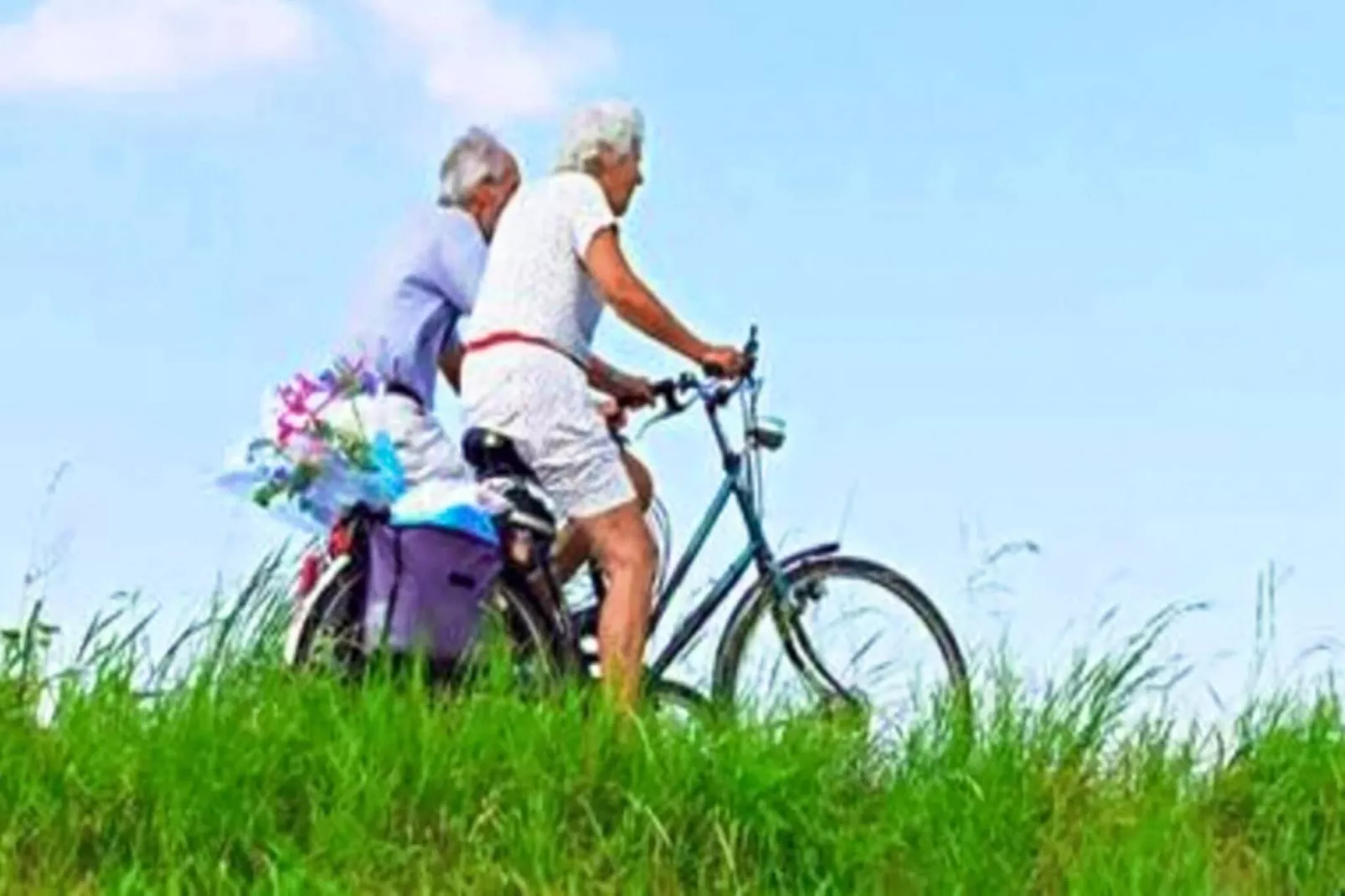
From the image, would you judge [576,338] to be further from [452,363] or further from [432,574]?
[452,363]

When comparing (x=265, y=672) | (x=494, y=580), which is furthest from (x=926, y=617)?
(x=265, y=672)

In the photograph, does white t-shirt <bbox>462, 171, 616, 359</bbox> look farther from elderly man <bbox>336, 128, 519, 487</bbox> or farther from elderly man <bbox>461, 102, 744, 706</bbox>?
elderly man <bbox>336, 128, 519, 487</bbox>

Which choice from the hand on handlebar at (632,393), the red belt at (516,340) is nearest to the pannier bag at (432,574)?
the red belt at (516,340)

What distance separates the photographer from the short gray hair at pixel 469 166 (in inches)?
434

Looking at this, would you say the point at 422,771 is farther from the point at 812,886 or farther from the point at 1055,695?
the point at 1055,695

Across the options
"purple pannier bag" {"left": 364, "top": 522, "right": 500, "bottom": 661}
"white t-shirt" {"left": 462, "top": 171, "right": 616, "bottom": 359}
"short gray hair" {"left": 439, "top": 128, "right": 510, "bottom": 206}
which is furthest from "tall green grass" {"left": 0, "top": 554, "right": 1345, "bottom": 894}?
"short gray hair" {"left": 439, "top": 128, "right": 510, "bottom": 206}

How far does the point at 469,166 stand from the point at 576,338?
3.09ft

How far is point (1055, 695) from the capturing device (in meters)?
9.90

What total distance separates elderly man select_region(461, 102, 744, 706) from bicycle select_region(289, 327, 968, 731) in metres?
0.11

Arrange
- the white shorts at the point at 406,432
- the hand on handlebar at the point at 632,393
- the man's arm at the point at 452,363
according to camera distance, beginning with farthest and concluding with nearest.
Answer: the man's arm at the point at 452,363, the hand on handlebar at the point at 632,393, the white shorts at the point at 406,432

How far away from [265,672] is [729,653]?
5.20ft

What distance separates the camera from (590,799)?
9.02 m

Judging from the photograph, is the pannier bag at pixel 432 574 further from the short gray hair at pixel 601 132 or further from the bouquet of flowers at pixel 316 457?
the short gray hair at pixel 601 132

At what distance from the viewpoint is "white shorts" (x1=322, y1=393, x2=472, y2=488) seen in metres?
10.6
